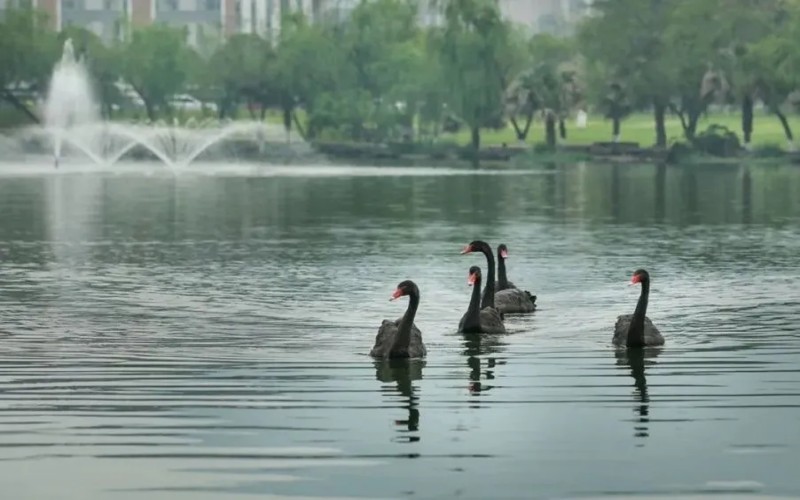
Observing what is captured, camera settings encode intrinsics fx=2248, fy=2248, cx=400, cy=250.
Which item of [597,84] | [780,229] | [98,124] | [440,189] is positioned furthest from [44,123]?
[780,229]

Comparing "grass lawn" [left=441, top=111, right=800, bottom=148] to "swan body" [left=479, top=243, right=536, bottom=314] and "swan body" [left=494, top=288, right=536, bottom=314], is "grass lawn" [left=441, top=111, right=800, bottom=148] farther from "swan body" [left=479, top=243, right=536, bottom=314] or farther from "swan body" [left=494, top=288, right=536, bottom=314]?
"swan body" [left=494, top=288, right=536, bottom=314]

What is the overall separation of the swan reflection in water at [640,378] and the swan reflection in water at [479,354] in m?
1.27

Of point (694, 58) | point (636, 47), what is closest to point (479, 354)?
point (694, 58)

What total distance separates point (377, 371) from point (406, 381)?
79cm

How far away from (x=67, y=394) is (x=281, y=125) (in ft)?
430

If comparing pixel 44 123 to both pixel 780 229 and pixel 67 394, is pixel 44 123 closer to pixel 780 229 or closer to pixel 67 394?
pixel 780 229

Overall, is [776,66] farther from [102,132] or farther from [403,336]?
[403,336]

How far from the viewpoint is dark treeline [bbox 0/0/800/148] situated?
399 feet

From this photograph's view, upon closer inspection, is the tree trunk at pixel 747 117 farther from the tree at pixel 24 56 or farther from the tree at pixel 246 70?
the tree at pixel 24 56

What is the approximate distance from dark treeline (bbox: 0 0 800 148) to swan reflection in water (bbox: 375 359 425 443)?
97217 mm

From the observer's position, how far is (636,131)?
158 metres

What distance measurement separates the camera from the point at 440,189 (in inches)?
3127

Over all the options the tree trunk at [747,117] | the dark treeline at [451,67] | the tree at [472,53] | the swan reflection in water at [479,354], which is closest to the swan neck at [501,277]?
the swan reflection in water at [479,354]

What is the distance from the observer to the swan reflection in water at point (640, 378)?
17.9 meters
